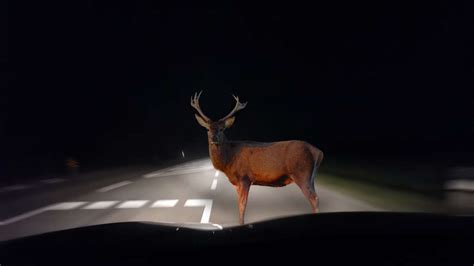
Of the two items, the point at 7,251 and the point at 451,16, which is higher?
the point at 451,16

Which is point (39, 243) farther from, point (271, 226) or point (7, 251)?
point (271, 226)

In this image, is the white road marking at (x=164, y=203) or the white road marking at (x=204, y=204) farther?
the white road marking at (x=164, y=203)

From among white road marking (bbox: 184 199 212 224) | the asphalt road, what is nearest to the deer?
the asphalt road

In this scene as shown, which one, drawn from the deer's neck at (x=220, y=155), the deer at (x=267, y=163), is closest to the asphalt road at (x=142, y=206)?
the deer at (x=267, y=163)

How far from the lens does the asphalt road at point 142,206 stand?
908cm

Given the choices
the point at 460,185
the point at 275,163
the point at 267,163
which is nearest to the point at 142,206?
the point at 267,163

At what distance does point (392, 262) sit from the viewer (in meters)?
2.33

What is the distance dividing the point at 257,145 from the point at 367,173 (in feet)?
42.3

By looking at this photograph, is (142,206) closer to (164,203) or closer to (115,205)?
(164,203)

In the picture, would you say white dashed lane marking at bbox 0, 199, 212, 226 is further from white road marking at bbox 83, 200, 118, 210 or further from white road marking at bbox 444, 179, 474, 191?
white road marking at bbox 444, 179, 474, 191

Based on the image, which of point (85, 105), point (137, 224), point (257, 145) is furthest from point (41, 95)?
point (137, 224)

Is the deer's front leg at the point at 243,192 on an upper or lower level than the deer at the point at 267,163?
lower

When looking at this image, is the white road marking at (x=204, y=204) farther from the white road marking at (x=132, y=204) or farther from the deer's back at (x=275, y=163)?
the deer's back at (x=275, y=163)

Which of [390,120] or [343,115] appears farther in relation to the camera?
[343,115]
